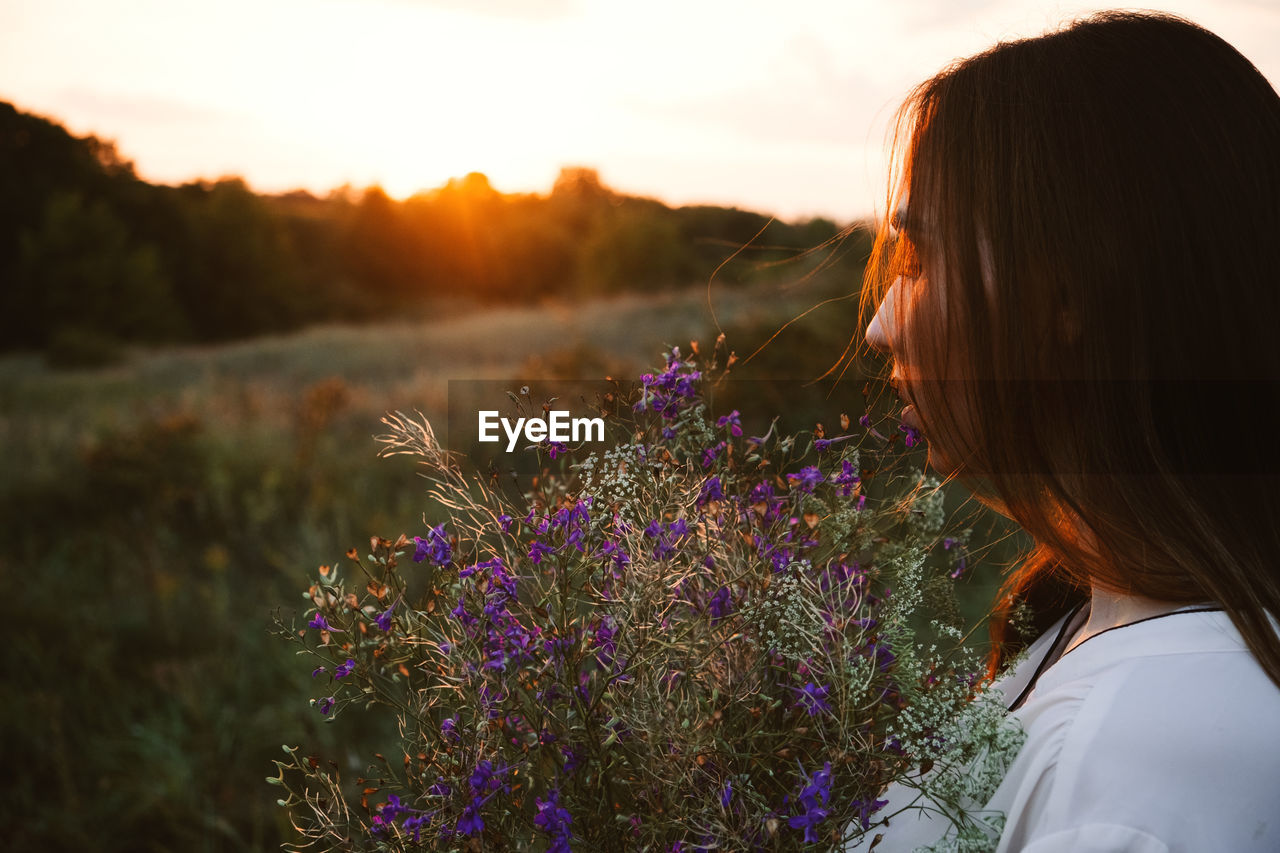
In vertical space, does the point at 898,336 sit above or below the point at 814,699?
above

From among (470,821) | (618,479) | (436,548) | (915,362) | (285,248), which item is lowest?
(470,821)

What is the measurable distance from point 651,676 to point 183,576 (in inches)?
240

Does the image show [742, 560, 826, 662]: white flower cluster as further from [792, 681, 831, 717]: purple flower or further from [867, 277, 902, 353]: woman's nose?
[867, 277, 902, 353]: woman's nose

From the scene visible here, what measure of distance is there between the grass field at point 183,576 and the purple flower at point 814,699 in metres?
0.57

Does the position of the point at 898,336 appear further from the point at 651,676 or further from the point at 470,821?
the point at 470,821

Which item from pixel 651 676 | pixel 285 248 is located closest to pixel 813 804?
pixel 651 676

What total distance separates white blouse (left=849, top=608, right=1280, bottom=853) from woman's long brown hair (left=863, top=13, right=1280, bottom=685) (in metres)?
0.08

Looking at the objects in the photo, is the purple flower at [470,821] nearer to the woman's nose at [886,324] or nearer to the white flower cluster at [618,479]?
the white flower cluster at [618,479]

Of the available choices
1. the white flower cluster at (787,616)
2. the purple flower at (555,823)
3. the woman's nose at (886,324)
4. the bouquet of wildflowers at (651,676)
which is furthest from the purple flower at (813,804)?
the woman's nose at (886,324)

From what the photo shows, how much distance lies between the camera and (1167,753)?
82cm

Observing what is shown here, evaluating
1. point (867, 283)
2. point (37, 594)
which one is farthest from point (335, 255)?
point (867, 283)

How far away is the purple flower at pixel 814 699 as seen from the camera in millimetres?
995

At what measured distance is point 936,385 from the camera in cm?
119

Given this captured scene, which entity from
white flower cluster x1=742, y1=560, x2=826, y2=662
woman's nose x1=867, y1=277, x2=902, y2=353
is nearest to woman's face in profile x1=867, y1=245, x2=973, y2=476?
woman's nose x1=867, y1=277, x2=902, y2=353
